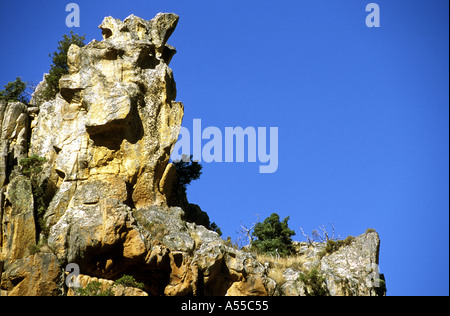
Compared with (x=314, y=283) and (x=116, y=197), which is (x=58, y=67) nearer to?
(x=116, y=197)

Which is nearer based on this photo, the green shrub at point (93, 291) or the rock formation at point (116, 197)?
the green shrub at point (93, 291)

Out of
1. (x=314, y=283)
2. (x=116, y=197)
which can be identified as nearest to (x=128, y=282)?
(x=116, y=197)

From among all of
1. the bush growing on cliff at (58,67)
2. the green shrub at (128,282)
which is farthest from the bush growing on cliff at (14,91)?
the green shrub at (128,282)

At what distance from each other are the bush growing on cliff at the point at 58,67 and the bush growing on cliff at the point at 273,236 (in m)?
18.2

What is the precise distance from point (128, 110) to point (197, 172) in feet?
41.4

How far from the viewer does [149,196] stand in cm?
3553

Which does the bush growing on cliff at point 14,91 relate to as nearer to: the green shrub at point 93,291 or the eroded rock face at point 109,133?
the eroded rock face at point 109,133

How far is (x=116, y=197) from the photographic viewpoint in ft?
111

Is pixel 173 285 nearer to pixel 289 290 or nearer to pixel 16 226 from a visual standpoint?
pixel 289 290

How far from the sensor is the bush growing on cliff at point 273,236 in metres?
42.4

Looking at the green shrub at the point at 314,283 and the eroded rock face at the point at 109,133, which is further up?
the eroded rock face at the point at 109,133

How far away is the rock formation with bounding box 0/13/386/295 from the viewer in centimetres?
3056
